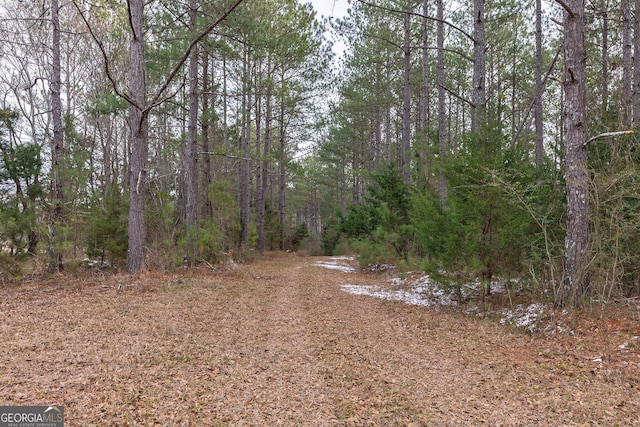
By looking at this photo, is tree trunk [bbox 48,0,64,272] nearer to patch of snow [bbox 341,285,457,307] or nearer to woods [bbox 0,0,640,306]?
woods [bbox 0,0,640,306]

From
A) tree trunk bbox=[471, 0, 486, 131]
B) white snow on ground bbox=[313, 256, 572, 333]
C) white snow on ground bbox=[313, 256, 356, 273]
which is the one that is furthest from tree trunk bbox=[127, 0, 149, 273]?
white snow on ground bbox=[313, 256, 356, 273]

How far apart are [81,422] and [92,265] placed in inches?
326

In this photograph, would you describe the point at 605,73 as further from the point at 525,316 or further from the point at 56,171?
the point at 56,171

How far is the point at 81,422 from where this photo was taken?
7.91ft

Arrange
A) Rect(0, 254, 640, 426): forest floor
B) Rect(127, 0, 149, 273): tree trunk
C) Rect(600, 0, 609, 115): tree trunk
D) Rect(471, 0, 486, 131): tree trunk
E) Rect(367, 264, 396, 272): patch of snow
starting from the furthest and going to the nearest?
Rect(367, 264, 396, 272): patch of snow, Rect(127, 0, 149, 273): tree trunk, Rect(471, 0, 486, 131): tree trunk, Rect(600, 0, 609, 115): tree trunk, Rect(0, 254, 640, 426): forest floor

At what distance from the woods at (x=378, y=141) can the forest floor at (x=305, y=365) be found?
4.33 feet

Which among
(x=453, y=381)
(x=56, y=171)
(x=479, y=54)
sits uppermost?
(x=479, y=54)

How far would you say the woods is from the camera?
544cm

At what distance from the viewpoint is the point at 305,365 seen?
12.2 feet

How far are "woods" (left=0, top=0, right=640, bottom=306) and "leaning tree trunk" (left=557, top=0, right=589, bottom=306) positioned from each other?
0.02 metres

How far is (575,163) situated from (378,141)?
1629 cm

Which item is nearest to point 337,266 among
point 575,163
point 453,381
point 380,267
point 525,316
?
point 380,267

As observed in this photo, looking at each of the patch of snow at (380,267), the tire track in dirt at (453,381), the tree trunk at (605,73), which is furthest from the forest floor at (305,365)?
the patch of snow at (380,267)

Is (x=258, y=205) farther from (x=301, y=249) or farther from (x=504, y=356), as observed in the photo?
(x=504, y=356)
